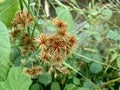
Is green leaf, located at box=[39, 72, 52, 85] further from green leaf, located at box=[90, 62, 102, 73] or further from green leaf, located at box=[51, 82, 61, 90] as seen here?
green leaf, located at box=[90, 62, 102, 73]

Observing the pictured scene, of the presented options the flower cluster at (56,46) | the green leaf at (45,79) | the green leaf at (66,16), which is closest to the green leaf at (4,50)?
the flower cluster at (56,46)

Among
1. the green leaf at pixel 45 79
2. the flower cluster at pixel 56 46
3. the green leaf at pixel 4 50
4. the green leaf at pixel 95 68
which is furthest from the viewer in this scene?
the green leaf at pixel 95 68

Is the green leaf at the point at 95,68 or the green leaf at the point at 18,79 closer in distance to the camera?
the green leaf at the point at 18,79

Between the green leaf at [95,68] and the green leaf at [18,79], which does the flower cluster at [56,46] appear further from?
the green leaf at [95,68]

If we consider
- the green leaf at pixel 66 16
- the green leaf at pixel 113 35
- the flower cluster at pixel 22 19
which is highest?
the flower cluster at pixel 22 19

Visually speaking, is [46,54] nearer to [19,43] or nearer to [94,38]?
[19,43]

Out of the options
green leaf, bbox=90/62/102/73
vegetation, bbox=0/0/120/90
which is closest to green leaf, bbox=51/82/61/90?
vegetation, bbox=0/0/120/90
